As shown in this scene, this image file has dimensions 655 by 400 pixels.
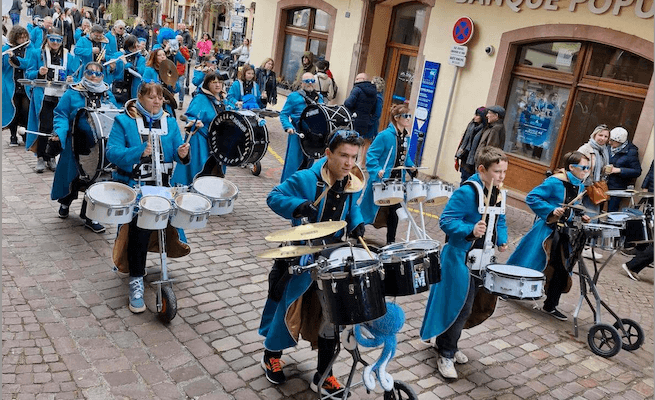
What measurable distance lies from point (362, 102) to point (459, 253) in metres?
6.24

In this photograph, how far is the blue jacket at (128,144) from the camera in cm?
525

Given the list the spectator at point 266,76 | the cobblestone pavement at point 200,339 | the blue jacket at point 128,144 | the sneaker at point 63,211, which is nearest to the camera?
the cobblestone pavement at point 200,339

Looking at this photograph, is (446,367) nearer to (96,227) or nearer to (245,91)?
(96,227)

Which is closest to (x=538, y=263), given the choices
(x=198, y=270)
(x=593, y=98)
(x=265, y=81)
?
(x=198, y=270)

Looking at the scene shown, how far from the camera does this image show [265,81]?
13422 mm

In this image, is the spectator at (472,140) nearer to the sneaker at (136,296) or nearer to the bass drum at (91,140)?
the bass drum at (91,140)

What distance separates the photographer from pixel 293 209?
4098 millimetres

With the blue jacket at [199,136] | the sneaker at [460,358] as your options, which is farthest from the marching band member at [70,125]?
the sneaker at [460,358]

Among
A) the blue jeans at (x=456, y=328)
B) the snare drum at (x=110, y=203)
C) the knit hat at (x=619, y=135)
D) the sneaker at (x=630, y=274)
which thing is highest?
the knit hat at (x=619, y=135)

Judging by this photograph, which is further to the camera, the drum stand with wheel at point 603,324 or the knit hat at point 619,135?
the knit hat at point 619,135

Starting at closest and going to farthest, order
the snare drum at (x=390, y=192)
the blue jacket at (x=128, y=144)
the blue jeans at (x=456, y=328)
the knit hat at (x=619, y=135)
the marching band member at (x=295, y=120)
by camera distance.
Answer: the blue jeans at (x=456, y=328), the blue jacket at (x=128, y=144), the snare drum at (x=390, y=192), the marching band member at (x=295, y=120), the knit hat at (x=619, y=135)

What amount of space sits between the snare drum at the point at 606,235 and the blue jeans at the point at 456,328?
1.45m

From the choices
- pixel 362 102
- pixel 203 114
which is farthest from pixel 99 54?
pixel 362 102

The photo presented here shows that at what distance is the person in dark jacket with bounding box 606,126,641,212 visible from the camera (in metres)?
9.20
